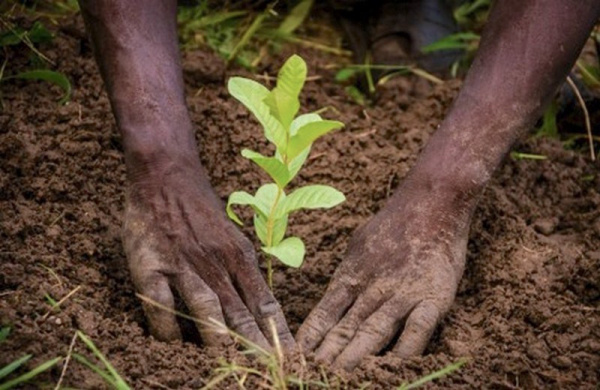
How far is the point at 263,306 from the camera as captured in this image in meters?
1.85

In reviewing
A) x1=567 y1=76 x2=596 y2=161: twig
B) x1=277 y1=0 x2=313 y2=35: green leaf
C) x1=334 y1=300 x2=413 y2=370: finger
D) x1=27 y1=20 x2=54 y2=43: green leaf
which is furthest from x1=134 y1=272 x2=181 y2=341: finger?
x1=277 y1=0 x2=313 y2=35: green leaf

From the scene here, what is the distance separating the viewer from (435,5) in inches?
125

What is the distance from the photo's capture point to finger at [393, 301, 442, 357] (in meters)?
1.84

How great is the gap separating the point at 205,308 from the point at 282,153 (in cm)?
32

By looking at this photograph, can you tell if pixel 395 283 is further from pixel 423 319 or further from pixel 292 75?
pixel 292 75

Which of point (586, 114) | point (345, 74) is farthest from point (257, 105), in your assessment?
point (586, 114)

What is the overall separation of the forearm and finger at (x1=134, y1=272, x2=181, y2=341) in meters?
0.28

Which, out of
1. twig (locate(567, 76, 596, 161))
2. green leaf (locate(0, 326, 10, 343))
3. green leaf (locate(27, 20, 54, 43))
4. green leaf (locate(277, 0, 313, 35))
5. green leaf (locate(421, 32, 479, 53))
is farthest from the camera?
green leaf (locate(277, 0, 313, 35))

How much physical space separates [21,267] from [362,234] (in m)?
0.69

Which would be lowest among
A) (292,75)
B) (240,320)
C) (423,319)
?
(240,320)

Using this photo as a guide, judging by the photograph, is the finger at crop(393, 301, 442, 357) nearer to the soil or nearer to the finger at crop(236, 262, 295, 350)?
the soil

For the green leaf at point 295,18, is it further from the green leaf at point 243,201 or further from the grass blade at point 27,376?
the grass blade at point 27,376

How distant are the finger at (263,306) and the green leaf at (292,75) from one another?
0.38 metres

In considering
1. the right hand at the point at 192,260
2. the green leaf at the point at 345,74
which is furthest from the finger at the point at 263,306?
the green leaf at the point at 345,74
